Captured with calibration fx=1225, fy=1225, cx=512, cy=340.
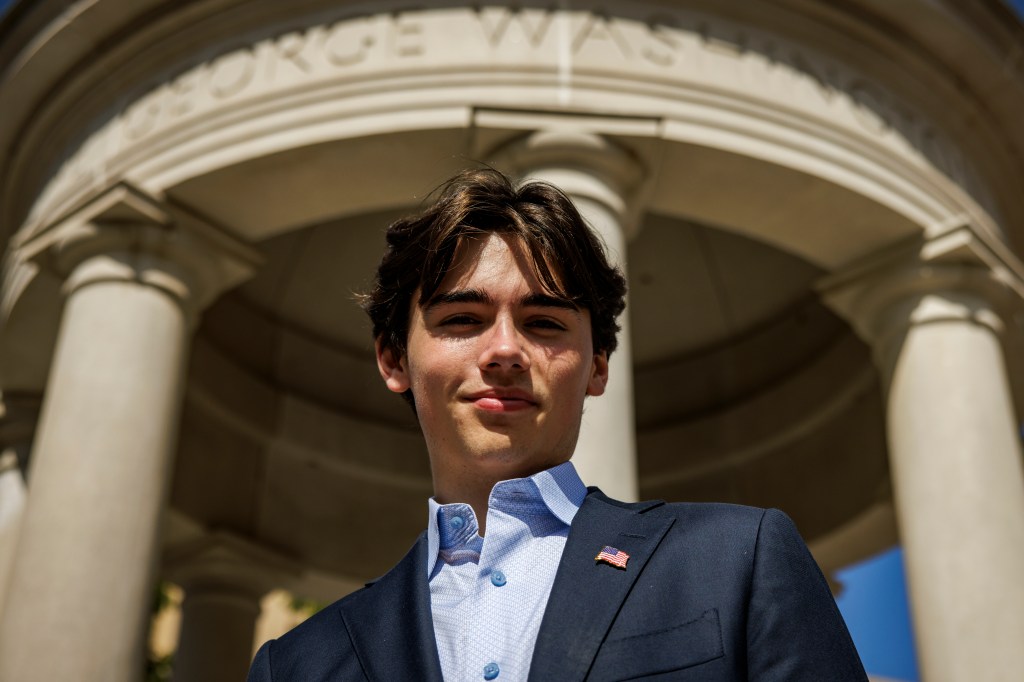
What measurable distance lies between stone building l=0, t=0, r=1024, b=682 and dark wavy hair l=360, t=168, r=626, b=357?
7838 millimetres

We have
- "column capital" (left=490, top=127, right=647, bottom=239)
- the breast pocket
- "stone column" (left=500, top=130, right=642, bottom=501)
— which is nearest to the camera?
the breast pocket

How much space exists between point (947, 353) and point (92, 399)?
414 inches

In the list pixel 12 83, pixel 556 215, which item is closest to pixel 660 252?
pixel 12 83

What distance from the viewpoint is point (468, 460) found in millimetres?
4230

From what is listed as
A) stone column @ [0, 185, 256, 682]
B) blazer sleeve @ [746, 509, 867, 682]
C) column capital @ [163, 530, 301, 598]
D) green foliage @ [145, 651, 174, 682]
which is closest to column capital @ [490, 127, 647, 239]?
stone column @ [0, 185, 256, 682]

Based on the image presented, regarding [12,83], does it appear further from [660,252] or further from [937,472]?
[937,472]

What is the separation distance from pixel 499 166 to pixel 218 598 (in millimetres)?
11716

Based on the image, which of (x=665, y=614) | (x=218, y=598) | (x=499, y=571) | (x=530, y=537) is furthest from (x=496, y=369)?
(x=218, y=598)

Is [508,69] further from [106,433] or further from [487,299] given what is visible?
[487,299]

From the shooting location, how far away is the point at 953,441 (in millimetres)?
14875

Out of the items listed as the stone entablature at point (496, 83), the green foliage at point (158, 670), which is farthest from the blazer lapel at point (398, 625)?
the green foliage at point (158, 670)

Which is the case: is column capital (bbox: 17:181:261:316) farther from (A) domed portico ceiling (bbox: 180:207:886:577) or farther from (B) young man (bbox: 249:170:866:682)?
(B) young man (bbox: 249:170:866:682)

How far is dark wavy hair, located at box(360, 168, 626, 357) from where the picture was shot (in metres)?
4.40

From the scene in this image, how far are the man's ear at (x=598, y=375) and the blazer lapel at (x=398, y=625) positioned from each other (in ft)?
2.88
